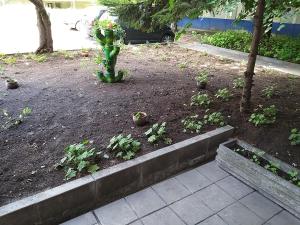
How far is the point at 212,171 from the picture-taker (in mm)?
3773

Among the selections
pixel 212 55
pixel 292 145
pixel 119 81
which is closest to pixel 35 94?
pixel 119 81

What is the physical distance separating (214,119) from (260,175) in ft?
4.21

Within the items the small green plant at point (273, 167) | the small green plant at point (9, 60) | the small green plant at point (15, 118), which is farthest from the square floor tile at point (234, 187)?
the small green plant at point (9, 60)

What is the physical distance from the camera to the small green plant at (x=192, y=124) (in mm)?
4139

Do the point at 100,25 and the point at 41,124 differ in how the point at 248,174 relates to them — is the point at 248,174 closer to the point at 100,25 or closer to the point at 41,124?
the point at 41,124

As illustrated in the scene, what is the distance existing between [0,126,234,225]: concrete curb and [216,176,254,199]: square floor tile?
1.65ft

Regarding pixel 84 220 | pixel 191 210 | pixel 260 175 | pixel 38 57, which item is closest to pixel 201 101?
pixel 260 175

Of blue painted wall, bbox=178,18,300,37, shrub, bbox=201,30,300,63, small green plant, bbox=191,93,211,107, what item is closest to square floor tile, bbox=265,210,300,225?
small green plant, bbox=191,93,211,107

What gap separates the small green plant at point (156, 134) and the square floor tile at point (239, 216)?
118 cm

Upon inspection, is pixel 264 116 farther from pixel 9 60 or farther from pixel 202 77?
pixel 9 60

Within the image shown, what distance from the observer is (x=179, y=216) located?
2.97m

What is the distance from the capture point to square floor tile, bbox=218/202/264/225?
2.92 metres

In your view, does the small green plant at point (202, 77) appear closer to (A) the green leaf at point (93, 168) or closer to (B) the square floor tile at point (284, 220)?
(B) the square floor tile at point (284, 220)

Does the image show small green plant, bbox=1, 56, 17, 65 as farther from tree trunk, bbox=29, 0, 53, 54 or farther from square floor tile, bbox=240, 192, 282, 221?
square floor tile, bbox=240, 192, 282, 221
